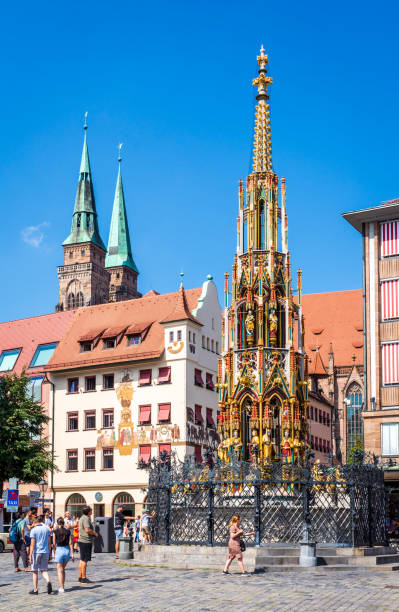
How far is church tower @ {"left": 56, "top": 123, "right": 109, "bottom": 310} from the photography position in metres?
106

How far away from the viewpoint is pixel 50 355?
52688 millimetres

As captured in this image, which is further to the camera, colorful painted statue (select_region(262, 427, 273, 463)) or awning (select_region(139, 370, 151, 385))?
awning (select_region(139, 370, 151, 385))

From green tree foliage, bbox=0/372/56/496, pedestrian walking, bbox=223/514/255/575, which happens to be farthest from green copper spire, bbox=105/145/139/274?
pedestrian walking, bbox=223/514/255/575

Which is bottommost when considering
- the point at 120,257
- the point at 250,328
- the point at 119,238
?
the point at 250,328

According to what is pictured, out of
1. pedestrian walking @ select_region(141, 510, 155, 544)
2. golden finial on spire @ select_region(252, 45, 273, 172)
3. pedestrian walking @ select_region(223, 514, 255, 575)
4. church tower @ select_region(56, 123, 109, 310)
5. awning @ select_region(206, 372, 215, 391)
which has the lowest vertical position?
pedestrian walking @ select_region(141, 510, 155, 544)

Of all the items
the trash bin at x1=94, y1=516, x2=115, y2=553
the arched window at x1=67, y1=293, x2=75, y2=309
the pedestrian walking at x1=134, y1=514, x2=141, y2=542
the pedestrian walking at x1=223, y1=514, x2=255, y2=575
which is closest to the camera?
the pedestrian walking at x1=223, y1=514, x2=255, y2=575

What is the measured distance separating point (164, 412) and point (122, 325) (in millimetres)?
6423

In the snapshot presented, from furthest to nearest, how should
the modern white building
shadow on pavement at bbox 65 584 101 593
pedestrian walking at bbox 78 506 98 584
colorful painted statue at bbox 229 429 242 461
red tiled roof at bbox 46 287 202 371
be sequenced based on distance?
red tiled roof at bbox 46 287 202 371
the modern white building
colorful painted statue at bbox 229 429 242 461
pedestrian walking at bbox 78 506 98 584
shadow on pavement at bbox 65 584 101 593

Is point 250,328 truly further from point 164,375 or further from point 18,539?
point 164,375

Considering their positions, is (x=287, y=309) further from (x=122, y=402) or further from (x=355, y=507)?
(x=122, y=402)

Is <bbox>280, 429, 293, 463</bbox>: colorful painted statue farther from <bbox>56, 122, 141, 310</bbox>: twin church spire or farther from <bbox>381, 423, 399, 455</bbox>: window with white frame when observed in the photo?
<bbox>56, 122, 141, 310</bbox>: twin church spire

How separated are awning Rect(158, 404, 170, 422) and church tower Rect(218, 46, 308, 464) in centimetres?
1657

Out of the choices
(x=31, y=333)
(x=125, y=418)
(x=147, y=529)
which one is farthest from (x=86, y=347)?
(x=147, y=529)

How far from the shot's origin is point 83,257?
107188 mm
